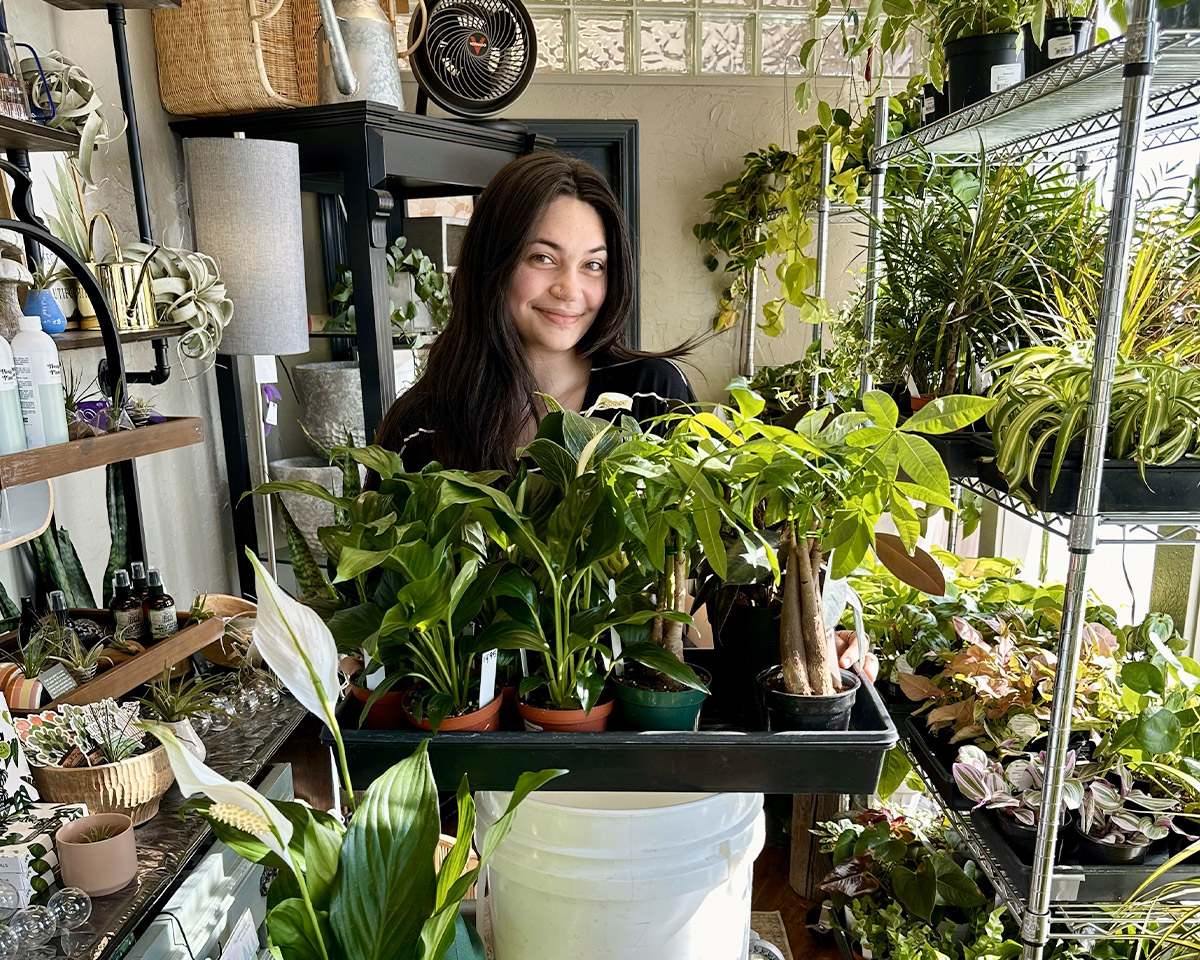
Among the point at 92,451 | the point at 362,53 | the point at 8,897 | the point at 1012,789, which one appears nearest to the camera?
the point at 8,897

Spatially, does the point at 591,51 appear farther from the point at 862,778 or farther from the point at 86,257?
the point at 862,778

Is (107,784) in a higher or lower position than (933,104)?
lower

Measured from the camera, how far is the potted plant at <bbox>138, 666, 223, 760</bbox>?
1.42m

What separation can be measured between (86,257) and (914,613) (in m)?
1.70

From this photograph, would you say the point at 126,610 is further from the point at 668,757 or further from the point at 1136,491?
the point at 1136,491

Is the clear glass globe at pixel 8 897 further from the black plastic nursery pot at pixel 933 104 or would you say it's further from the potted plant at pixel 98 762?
the black plastic nursery pot at pixel 933 104

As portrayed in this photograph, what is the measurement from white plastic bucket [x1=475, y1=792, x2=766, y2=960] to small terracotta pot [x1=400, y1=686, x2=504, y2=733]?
0.08 meters

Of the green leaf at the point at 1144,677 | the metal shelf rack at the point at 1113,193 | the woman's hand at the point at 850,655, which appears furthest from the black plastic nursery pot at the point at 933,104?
the woman's hand at the point at 850,655

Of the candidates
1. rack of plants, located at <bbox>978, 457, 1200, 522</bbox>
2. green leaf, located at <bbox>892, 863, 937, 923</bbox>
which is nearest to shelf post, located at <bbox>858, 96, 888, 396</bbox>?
rack of plants, located at <bbox>978, 457, 1200, 522</bbox>

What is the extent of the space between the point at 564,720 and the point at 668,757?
0.09 meters

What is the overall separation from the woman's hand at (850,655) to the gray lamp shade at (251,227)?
5.38 feet

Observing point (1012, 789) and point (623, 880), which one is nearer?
point (623, 880)

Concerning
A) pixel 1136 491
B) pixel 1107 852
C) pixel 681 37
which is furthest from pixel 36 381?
pixel 681 37

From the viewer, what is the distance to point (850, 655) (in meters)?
0.81
